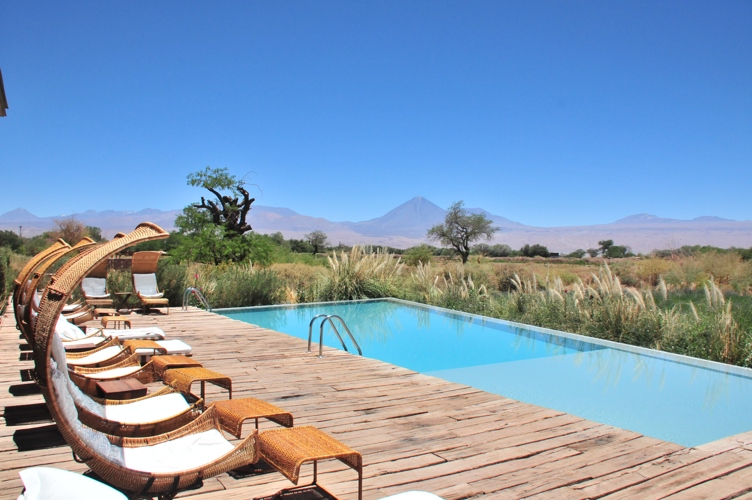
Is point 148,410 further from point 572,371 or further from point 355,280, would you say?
point 355,280

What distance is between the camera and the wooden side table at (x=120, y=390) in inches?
119

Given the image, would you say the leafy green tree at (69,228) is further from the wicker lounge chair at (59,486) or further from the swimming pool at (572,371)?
the wicker lounge chair at (59,486)

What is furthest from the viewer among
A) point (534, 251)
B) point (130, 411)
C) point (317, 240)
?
point (534, 251)

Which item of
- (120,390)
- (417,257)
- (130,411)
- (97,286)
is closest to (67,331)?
(120,390)

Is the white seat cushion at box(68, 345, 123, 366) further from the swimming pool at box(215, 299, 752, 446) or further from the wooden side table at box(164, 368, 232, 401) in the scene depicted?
the swimming pool at box(215, 299, 752, 446)

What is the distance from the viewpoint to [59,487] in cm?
136

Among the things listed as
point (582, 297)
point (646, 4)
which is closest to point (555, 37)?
point (646, 4)

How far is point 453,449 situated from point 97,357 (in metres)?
2.78

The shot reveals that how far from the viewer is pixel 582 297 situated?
29.3 feet

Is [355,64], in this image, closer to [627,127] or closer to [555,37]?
[555,37]

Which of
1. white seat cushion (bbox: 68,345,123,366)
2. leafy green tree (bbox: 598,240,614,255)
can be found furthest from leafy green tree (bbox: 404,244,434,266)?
leafy green tree (bbox: 598,240,614,255)

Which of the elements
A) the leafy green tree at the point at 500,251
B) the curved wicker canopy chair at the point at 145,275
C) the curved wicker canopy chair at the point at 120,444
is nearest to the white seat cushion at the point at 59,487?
the curved wicker canopy chair at the point at 120,444

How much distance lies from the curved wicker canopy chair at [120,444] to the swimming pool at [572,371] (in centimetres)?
409

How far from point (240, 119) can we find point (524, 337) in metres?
39.5
